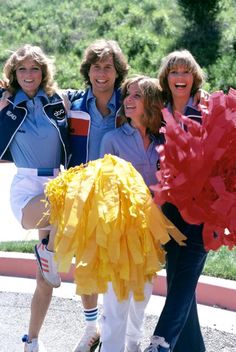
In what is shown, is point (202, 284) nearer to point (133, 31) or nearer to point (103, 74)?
point (103, 74)

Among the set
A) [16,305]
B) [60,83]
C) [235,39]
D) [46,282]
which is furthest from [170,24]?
[46,282]

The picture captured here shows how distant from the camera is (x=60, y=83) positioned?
12.6 metres

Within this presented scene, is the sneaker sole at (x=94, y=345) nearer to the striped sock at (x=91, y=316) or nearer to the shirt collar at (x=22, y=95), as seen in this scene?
the striped sock at (x=91, y=316)

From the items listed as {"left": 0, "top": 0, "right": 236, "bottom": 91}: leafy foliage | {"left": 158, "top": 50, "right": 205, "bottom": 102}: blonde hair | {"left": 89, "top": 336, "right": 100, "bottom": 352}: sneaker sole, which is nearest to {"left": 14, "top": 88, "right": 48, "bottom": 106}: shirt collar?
{"left": 158, "top": 50, "right": 205, "bottom": 102}: blonde hair

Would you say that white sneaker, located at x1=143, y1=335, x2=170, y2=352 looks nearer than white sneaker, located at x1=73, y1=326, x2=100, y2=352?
Yes

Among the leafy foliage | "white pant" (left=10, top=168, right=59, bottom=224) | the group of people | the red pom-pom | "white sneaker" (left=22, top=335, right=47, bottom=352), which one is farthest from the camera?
the leafy foliage

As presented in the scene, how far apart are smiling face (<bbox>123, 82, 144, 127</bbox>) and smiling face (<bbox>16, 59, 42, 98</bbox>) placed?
0.55 meters

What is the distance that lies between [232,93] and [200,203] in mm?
538

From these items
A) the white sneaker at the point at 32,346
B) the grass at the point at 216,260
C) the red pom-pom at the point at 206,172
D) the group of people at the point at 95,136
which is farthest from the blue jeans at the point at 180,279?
the grass at the point at 216,260

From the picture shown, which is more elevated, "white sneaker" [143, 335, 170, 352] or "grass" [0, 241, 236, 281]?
"white sneaker" [143, 335, 170, 352]

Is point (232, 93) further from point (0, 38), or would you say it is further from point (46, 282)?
point (0, 38)

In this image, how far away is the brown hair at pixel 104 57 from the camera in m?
3.83

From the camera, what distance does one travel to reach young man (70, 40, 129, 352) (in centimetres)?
382

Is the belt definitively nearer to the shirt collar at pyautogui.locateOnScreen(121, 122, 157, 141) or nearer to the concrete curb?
the shirt collar at pyautogui.locateOnScreen(121, 122, 157, 141)
